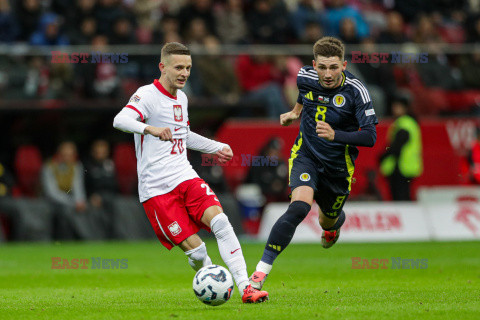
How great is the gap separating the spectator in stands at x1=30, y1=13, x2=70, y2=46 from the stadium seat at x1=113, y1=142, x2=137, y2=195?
2485mm

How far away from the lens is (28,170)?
735 inches

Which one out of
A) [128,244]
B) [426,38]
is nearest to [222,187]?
[128,244]

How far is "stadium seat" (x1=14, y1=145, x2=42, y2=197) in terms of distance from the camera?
1864 cm

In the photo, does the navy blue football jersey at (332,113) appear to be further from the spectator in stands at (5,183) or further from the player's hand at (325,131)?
the spectator in stands at (5,183)

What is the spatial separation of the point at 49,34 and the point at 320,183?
10211 mm

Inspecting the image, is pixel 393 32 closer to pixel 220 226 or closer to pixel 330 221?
pixel 330 221

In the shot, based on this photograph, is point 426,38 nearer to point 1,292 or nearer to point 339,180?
point 339,180

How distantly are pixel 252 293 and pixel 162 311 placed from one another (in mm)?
884

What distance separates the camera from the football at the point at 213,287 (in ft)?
26.2

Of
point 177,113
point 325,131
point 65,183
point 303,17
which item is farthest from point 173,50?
point 303,17

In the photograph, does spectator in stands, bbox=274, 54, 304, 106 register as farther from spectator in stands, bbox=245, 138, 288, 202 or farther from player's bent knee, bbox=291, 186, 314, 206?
player's bent knee, bbox=291, 186, 314, 206

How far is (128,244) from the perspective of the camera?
58.2 ft

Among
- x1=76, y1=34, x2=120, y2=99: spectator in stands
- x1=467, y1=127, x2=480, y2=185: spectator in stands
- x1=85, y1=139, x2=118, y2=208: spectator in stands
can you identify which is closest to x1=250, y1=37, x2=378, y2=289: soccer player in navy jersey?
x1=85, y1=139, x2=118, y2=208: spectator in stands

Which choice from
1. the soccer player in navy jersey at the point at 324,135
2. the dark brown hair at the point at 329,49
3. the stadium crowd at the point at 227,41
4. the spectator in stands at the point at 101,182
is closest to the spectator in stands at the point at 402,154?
the stadium crowd at the point at 227,41
